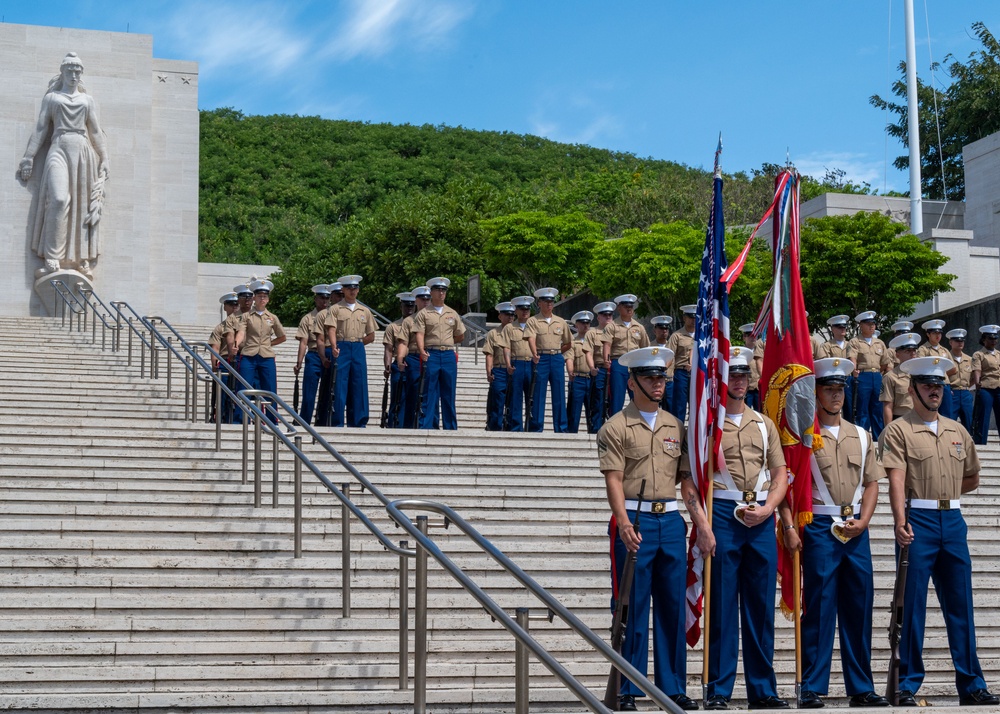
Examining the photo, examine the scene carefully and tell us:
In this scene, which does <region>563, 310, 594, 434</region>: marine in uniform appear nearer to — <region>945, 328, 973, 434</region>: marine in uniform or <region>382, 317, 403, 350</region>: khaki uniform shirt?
<region>382, 317, 403, 350</region>: khaki uniform shirt

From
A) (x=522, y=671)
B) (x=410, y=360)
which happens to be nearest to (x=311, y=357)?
(x=410, y=360)

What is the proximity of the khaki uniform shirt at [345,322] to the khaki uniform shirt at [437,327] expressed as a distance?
2.15ft

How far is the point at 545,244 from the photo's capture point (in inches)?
1099

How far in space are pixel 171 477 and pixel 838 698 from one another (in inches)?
207

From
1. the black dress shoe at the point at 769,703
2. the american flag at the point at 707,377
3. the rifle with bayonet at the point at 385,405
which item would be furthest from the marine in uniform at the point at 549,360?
the black dress shoe at the point at 769,703

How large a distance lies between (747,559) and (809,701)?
30.8 inches

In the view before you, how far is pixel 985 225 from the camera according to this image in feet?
93.9

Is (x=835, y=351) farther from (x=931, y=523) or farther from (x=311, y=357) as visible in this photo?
(x=931, y=523)

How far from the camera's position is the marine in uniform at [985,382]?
1491 cm

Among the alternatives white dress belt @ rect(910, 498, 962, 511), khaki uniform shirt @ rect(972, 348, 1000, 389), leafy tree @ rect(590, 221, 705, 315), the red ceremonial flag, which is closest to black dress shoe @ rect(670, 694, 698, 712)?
the red ceremonial flag

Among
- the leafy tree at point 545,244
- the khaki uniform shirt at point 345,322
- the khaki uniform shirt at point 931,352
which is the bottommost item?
the khaki uniform shirt at point 931,352

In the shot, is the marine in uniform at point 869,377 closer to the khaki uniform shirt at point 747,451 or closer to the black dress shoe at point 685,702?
the khaki uniform shirt at point 747,451

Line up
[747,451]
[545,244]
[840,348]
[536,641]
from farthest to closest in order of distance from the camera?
[545,244] < [840,348] < [747,451] < [536,641]

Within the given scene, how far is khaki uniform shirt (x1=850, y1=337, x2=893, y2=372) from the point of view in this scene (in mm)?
14891
